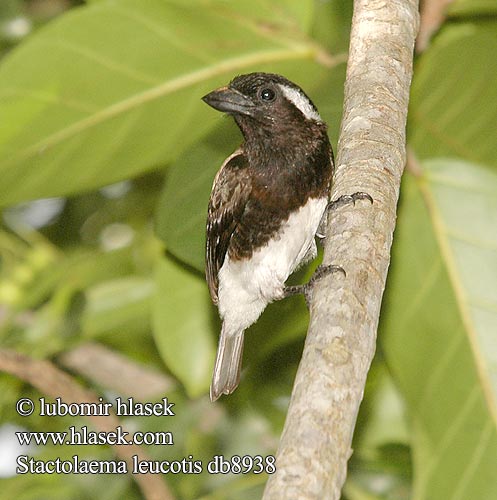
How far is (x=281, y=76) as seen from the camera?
9.95ft

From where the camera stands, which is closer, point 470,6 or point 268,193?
point 470,6

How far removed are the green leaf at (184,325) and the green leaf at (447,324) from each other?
0.63 metres

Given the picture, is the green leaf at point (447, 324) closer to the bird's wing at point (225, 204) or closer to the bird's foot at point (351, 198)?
the bird's wing at point (225, 204)

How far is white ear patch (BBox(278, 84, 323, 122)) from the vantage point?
10.0 ft

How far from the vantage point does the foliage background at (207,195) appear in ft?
9.07

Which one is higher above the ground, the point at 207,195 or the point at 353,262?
the point at 353,262

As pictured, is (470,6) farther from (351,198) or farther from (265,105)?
(351,198)

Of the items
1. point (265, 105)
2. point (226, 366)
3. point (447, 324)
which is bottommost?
point (226, 366)

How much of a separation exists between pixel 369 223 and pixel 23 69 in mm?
1397


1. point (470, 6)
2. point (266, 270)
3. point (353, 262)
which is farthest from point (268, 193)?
point (353, 262)

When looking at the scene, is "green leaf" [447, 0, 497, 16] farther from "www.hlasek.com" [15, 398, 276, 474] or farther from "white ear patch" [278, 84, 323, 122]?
"www.hlasek.com" [15, 398, 276, 474]

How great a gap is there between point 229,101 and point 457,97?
80 centimetres

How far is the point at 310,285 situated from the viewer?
259 cm

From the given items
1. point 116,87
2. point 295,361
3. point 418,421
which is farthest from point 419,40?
point 295,361
